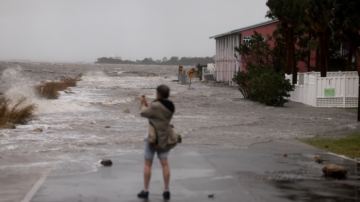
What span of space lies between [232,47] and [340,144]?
2032 inches

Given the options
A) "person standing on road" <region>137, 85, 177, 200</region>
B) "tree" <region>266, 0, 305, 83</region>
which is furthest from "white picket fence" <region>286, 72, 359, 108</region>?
"person standing on road" <region>137, 85, 177, 200</region>

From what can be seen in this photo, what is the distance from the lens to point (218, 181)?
35.7ft

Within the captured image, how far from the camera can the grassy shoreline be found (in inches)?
612

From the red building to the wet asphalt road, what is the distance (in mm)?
40490

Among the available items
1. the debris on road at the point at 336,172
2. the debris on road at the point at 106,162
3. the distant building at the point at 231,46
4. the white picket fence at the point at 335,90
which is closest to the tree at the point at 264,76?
the white picket fence at the point at 335,90

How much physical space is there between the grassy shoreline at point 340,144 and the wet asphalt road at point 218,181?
3.68 feet

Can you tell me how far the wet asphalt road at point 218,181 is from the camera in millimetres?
9570

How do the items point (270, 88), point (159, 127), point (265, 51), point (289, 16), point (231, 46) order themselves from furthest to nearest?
point (231, 46), point (265, 51), point (289, 16), point (270, 88), point (159, 127)

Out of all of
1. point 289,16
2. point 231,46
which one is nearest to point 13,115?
point 289,16

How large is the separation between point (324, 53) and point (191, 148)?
1935 centimetres

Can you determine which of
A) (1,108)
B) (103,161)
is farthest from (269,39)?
(103,161)

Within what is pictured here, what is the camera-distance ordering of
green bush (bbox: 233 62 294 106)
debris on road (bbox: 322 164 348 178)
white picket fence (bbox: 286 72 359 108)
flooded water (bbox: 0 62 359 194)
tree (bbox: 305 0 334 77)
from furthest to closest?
green bush (bbox: 233 62 294 106)
white picket fence (bbox: 286 72 359 108)
tree (bbox: 305 0 334 77)
flooded water (bbox: 0 62 359 194)
debris on road (bbox: 322 164 348 178)

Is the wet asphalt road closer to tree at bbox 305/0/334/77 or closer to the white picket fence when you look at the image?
tree at bbox 305/0/334/77

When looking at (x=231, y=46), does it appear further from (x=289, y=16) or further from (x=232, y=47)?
(x=289, y=16)
